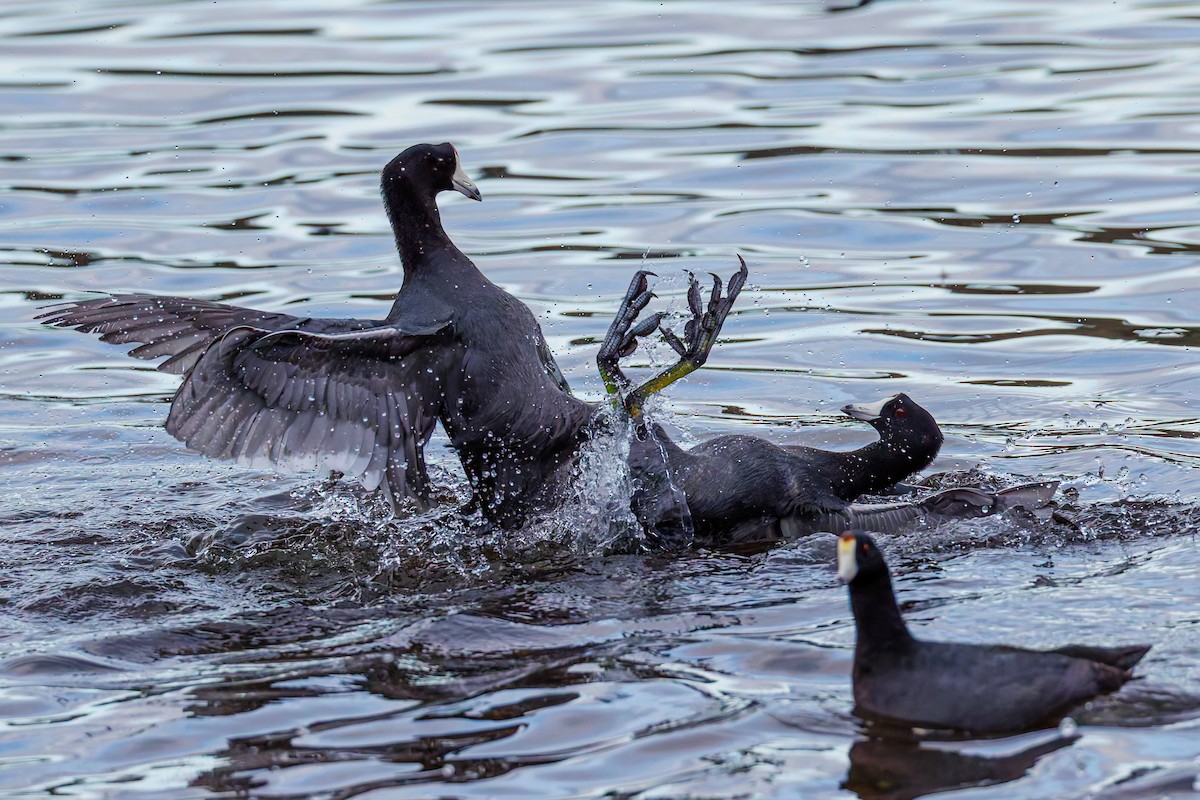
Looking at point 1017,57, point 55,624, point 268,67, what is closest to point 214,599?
point 55,624

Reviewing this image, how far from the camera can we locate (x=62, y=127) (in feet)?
38.2

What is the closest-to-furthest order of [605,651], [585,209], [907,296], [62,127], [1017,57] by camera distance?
1. [605,651]
2. [907,296]
3. [585,209]
4. [62,127]
5. [1017,57]

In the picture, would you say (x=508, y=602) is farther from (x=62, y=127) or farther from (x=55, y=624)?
(x=62, y=127)

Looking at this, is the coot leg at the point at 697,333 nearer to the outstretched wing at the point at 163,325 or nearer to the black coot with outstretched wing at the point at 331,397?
the black coot with outstretched wing at the point at 331,397

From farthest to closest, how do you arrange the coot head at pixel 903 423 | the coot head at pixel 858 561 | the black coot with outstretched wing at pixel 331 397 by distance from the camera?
the coot head at pixel 903 423 → the black coot with outstretched wing at pixel 331 397 → the coot head at pixel 858 561

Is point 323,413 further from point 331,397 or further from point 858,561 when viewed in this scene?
point 858,561

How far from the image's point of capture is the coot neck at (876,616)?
402 cm

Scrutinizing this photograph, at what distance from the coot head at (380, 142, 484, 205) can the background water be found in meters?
1.14

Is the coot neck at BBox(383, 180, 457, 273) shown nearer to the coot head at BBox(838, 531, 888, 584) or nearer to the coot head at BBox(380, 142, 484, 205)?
the coot head at BBox(380, 142, 484, 205)

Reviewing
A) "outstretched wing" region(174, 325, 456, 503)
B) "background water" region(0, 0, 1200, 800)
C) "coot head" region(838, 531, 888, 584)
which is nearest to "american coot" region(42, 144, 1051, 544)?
"outstretched wing" region(174, 325, 456, 503)

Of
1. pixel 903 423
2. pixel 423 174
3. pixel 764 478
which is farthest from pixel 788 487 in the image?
pixel 423 174

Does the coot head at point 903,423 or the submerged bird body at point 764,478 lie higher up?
the coot head at point 903,423

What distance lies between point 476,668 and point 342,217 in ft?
19.5

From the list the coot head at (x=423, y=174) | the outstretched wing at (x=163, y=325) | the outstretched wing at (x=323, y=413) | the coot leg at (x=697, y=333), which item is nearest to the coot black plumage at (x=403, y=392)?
the outstretched wing at (x=323, y=413)
